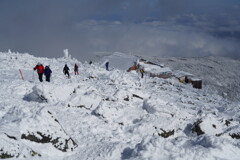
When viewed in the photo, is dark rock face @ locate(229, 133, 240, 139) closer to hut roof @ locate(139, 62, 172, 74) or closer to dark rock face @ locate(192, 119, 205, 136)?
dark rock face @ locate(192, 119, 205, 136)

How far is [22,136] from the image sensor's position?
308 inches

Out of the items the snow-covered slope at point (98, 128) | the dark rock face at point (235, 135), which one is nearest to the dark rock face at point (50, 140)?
the snow-covered slope at point (98, 128)

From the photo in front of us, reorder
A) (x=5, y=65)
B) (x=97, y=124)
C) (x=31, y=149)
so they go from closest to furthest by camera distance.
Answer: (x=31, y=149) < (x=97, y=124) < (x=5, y=65)

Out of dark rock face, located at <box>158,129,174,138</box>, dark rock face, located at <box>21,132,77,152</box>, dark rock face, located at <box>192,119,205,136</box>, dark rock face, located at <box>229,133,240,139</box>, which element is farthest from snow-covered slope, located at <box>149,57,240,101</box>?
dark rock face, located at <box>21,132,77,152</box>

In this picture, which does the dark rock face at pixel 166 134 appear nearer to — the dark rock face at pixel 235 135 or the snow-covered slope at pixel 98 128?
the snow-covered slope at pixel 98 128

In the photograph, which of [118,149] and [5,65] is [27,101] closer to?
[118,149]

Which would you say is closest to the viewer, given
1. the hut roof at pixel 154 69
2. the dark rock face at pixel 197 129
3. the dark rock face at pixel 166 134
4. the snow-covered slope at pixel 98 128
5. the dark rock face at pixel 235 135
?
the snow-covered slope at pixel 98 128

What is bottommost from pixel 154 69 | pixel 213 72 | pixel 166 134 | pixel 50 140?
pixel 213 72

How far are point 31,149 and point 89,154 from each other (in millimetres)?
1940

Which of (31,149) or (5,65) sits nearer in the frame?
(31,149)

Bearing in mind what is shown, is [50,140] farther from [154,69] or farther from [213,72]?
[213,72]

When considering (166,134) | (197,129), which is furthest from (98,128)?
(197,129)

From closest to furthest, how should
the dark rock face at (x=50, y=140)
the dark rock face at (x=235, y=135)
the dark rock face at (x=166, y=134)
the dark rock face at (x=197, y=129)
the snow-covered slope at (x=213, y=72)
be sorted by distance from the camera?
the dark rock face at (x=50, y=140), the dark rock face at (x=235, y=135), the dark rock face at (x=166, y=134), the dark rock face at (x=197, y=129), the snow-covered slope at (x=213, y=72)

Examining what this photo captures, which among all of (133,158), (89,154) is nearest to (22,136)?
(89,154)
